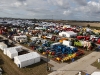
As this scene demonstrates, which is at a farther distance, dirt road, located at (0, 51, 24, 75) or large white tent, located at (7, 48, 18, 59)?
large white tent, located at (7, 48, 18, 59)

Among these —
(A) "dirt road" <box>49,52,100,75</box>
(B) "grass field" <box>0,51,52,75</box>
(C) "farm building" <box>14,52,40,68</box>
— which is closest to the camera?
(B) "grass field" <box>0,51,52,75</box>

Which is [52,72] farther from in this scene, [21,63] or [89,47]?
[89,47]

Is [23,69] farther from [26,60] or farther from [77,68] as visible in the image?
[77,68]

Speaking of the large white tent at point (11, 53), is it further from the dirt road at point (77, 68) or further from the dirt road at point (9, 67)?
the dirt road at point (77, 68)

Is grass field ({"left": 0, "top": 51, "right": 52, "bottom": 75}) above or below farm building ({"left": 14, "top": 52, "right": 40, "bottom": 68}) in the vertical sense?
below

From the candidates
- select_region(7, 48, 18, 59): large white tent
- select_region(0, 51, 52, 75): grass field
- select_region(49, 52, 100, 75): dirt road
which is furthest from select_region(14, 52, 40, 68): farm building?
select_region(49, 52, 100, 75): dirt road

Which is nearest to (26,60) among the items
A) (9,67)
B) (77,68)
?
(9,67)

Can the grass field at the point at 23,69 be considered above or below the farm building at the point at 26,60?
below

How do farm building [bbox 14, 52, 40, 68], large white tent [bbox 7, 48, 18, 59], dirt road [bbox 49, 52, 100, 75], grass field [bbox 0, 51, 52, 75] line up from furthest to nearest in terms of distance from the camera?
large white tent [bbox 7, 48, 18, 59], farm building [bbox 14, 52, 40, 68], dirt road [bbox 49, 52, 100, 75], grass field [bbox 0, 51, 52, 75]

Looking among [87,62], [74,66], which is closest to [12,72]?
[74,66]

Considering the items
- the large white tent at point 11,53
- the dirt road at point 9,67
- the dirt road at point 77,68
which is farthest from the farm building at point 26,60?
the dirt road at point 77,68

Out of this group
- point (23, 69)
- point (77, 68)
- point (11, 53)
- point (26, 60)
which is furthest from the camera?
point (11, 53)

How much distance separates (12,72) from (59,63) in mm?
9296

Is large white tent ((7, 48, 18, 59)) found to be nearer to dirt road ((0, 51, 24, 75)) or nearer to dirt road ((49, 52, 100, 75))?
dirt road ((0, 51, 24, 75))
